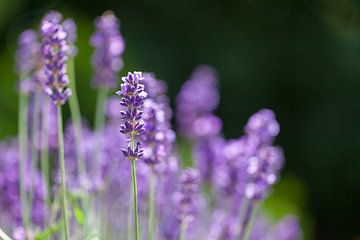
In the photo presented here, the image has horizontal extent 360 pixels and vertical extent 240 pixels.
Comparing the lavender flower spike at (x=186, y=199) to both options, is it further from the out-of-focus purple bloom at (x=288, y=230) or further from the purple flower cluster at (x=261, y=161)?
the out-of-focus purple bloom at (x=288, y=230)

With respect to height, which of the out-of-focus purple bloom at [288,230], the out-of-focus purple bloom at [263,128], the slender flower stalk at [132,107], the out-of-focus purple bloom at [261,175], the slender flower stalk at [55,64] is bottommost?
the out-of-focus purple bloom at [288,230]

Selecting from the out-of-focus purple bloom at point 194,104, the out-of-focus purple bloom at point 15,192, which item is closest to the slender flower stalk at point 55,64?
the out-of-focus purple bloom at point 15,192

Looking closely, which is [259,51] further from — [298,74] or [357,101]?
[357,101]

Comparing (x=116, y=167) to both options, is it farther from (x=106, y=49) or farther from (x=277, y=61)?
(x=277, y=61)

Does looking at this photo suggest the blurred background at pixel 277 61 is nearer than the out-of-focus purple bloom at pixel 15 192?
No

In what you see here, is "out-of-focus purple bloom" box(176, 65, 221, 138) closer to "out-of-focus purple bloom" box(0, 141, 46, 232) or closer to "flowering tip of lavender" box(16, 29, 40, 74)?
"out-of-focus purple bloom" box(0, 141, 46, 232)

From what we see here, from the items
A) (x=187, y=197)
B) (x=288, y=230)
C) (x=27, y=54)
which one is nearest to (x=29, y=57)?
(x=27, y=54)
